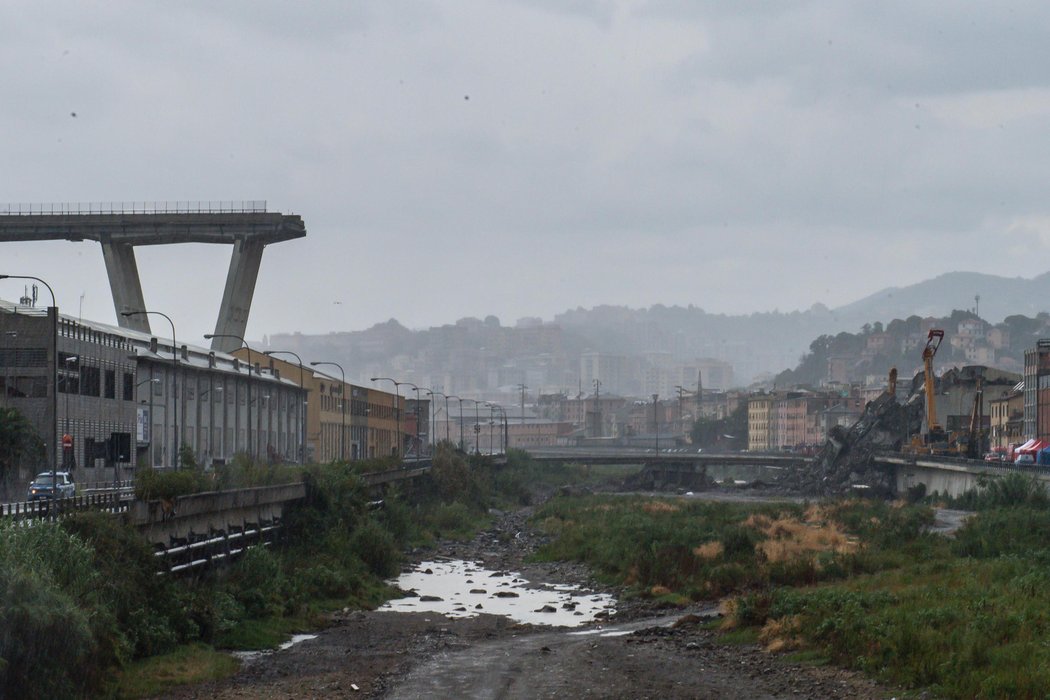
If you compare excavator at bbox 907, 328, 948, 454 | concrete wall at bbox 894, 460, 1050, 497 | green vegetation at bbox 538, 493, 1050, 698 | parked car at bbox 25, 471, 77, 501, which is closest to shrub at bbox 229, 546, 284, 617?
parked car at bbox 25, 471, 77, 501

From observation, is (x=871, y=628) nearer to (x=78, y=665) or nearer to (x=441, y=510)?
(x=78, y=665)

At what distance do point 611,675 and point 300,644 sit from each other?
1253 cm

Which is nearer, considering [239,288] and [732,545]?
[732,545]

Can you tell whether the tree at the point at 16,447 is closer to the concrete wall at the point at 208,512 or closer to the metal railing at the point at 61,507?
the concrete wall at the point at 208,512

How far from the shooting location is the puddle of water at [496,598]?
59250mm

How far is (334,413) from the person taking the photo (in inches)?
5748

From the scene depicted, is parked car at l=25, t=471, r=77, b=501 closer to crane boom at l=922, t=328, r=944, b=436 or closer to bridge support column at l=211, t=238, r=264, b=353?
bridge support column at l=211, t=238, r=264, b=353

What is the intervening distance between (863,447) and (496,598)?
106303 millimetres

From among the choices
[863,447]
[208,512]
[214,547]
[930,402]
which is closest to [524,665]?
[208,512]

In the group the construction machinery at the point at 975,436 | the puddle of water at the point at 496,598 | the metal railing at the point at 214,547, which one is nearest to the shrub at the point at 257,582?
the metal railing at the point at 214,547

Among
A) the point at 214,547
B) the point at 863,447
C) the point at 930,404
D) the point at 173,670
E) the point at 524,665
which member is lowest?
the point at 524,665

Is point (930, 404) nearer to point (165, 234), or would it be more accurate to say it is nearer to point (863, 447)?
point (863, 447)

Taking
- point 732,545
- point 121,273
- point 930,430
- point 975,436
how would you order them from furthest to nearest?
1. point 930,430
2. point 975,436
3. point 121,273
4. point 732,545

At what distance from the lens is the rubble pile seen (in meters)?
159
